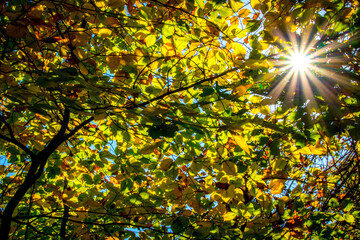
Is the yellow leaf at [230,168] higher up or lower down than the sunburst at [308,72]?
lower down

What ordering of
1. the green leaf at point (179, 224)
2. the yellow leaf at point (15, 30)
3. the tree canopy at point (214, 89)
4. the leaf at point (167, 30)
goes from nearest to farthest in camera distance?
the yellow leaf at point (15, 30)
the tree canopy at point (214, 89)
the leaf at point (167, 30)
the green leaf at point (179, 224)

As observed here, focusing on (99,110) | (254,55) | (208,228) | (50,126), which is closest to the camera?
(99,110)

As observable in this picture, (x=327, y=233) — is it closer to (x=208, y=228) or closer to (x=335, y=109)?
(x=208, y=228)

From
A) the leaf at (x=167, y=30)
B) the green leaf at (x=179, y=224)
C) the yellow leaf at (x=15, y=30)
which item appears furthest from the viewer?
the green leaf at (x=179, y=224)

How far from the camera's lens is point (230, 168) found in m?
1.56

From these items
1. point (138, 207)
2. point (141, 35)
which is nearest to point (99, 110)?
point (141, 35)

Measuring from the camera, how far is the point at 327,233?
6.35 feet

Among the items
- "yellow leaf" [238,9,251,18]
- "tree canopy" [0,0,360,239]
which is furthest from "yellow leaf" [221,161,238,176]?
"yellow leaf" [238,9,251,18]

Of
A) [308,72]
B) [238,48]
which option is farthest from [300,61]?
[238,48]

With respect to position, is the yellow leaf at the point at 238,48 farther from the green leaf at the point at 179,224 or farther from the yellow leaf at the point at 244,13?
the green leaf at the point at 179,224

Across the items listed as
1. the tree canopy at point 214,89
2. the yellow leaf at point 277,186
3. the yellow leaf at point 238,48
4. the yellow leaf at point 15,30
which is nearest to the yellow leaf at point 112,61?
the tree canopy at point 214,89

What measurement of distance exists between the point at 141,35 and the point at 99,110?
0.84m

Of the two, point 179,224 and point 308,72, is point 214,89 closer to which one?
point 308,72

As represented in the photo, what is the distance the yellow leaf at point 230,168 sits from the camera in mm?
1555
